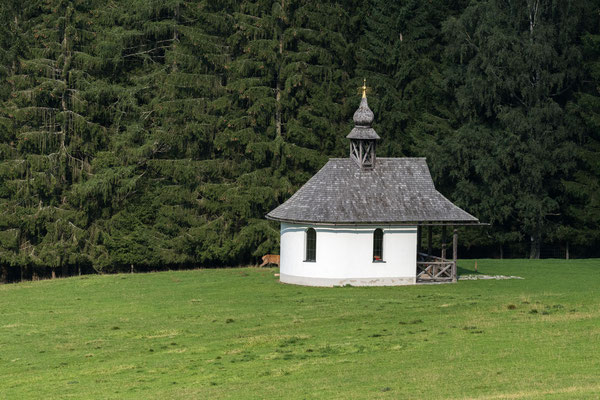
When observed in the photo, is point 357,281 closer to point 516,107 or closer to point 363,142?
point 363,142

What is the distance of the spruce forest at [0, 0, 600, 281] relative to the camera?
5900cm

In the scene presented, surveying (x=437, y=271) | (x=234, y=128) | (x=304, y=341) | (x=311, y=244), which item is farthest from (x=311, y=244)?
(x=234, y=128)

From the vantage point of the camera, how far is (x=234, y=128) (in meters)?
60.9

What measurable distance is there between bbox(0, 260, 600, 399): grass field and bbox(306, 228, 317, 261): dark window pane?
1.74 m

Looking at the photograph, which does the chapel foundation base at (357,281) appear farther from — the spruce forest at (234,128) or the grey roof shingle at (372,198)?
the spruce forest at (234,128)

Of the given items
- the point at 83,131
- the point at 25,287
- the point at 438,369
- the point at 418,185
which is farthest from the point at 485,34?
the point at 438,369

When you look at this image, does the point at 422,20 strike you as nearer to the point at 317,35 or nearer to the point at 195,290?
the point at 317,35

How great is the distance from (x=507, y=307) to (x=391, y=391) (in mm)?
13540

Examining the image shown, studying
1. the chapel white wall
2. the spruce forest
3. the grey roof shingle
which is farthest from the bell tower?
the spruce forest

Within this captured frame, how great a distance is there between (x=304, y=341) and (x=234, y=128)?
3040 centimetres

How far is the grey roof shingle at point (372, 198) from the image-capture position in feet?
148

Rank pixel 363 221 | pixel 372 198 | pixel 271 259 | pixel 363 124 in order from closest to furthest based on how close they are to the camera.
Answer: pixel 363 221
pixel 372 198
pixel 363 124
pixel 271 259

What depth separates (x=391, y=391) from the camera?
24.8 m

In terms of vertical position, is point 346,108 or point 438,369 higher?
point 346,108
